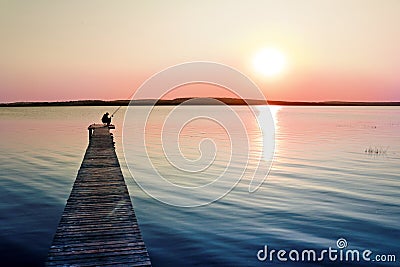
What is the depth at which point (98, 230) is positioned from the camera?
9.23 m

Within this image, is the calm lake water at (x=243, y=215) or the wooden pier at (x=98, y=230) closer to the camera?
the wooden pier at (x=98, y=230)

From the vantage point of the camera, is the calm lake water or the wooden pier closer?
the wooden pier

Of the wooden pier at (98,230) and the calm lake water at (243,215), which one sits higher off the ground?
the wooden pier at (98,230)

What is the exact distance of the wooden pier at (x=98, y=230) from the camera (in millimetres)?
7578

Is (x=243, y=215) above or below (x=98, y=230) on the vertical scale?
below

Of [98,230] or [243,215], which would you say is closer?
[98,230]

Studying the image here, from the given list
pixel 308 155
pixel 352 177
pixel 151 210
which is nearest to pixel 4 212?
pixel 151 210

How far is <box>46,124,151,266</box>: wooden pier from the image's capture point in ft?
24.9

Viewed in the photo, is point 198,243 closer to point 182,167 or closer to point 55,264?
point 55,264

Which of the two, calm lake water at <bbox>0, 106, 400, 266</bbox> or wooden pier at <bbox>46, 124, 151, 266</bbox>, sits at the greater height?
wooden pier at <bbox>46, 124, 151, 266</bbox>

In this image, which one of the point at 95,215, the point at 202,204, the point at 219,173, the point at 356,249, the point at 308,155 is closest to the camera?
the point at 95,215

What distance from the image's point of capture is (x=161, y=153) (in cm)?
3375

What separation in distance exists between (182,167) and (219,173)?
3633mm

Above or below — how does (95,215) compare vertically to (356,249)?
above
